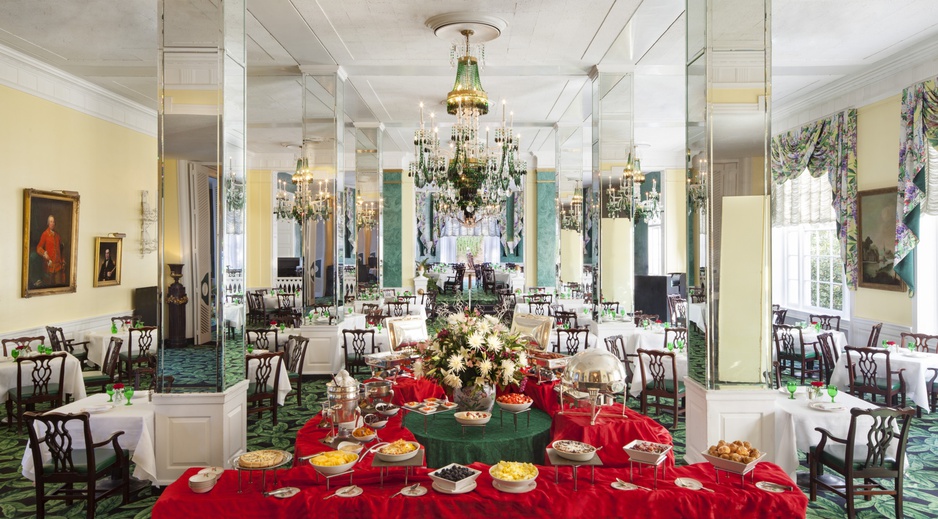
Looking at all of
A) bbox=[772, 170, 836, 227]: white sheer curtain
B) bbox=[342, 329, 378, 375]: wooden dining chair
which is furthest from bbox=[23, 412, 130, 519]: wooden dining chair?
bbox=[772, 170, 836, 227]: white sheer curtain

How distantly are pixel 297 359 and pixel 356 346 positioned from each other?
0.97m

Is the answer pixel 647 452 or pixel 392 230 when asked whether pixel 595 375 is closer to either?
pixel 647 452

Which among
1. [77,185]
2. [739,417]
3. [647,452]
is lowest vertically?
[739,417]

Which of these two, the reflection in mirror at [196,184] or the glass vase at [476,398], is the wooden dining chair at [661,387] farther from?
the reflection in mirror at [196,184]

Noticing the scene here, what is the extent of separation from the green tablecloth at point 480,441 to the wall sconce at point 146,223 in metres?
9.39

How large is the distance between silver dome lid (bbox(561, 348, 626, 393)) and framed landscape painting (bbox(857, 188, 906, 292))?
23.6 feet

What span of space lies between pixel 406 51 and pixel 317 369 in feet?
16.1

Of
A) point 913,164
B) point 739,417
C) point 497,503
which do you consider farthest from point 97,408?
point 913,164

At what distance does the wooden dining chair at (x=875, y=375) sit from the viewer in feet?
22.2

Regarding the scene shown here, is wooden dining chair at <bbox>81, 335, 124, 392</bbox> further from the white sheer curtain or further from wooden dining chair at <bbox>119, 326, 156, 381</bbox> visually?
the white sheer curtain

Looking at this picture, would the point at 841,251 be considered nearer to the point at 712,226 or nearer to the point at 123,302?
the point at 712,226

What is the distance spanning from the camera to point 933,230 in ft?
28.2

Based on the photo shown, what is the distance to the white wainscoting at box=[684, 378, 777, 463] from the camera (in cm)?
473

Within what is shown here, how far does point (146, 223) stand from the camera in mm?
11406
